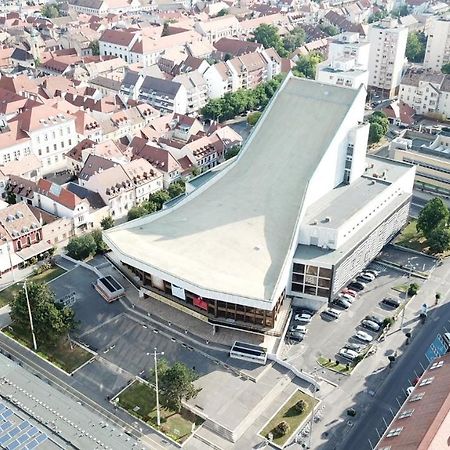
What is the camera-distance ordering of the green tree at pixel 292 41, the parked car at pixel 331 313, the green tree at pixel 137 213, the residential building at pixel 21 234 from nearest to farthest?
the parked car at pixel 331 313
the residential building at pixel 21 234
the green tree at pixel 137 213
the green tree at pixel 292 41

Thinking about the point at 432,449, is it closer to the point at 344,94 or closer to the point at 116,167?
the point at 344,94

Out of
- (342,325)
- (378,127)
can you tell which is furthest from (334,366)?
(378,127)

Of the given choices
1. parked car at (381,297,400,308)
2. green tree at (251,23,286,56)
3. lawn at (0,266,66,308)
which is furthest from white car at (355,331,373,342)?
green tree at (251,23,286,56)

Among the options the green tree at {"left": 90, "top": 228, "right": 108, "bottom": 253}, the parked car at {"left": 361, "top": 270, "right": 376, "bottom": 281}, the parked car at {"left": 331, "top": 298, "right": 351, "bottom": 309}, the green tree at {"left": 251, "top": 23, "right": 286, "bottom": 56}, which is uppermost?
the green tree at {"left": 251, "top": 23, "right": 286, "bottom": 56}

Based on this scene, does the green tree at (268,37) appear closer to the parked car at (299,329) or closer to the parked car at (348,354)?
the parked car at (299,329)

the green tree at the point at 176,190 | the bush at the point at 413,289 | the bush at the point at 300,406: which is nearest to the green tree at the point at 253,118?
the green tree at the point at 176,190

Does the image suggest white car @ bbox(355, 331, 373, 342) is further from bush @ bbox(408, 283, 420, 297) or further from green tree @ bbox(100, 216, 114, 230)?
green tree @ bbox(100, 216, 114, 230)

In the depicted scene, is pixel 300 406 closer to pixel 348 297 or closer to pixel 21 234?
pixel 348 297
